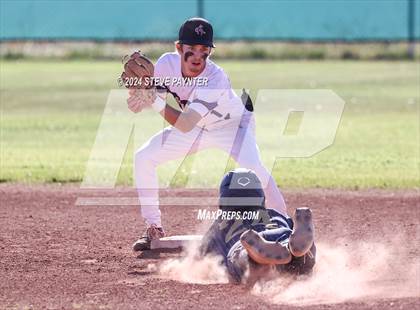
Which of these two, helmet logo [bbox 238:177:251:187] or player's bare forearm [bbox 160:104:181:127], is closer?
helmet logo [bbox 238:177:251:187]

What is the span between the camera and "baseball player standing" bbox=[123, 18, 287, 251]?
945 cm

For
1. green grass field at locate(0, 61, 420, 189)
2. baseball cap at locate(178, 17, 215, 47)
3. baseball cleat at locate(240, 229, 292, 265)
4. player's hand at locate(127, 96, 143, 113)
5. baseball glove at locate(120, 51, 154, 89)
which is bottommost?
baseball cleat at locate(240, 229, 292, 265)

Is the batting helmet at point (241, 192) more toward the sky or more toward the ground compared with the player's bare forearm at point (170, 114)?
more toward the ground

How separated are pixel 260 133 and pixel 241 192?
11775 millimetres

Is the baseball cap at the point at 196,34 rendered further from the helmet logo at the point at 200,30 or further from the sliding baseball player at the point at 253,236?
the sliding baseball player at the point at 253,236

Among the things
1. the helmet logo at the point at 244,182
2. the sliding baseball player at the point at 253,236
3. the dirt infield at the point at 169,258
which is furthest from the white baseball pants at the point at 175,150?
the helmet logo at the point at 244,182

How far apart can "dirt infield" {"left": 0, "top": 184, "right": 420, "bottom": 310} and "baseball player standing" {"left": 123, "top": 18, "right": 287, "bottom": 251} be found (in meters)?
0.63

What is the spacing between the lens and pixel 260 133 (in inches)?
792

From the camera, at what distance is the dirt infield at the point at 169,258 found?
24.4 feet

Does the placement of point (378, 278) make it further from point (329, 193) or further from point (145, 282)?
point (329, 193)

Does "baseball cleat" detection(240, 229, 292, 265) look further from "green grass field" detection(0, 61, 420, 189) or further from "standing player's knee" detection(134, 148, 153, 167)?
"green grass field" detection(0, 61, 420, 189)

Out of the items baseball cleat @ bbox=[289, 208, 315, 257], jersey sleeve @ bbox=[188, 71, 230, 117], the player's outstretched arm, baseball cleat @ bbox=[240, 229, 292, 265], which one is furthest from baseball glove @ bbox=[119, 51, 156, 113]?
baseball cleat @ bbox=[289, 208, 315, 257]

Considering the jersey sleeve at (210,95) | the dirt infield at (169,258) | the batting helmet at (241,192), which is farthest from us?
the jersey sleeve at (210,95)

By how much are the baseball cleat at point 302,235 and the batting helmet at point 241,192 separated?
3.20ft
